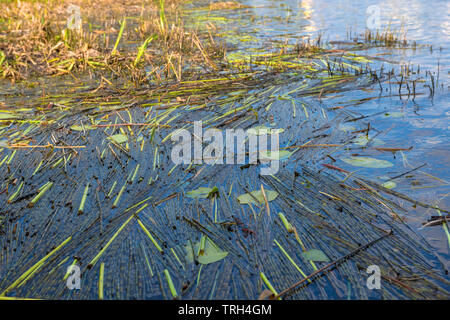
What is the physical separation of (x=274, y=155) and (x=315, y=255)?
107 cm

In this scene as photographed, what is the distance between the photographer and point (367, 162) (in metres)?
2.50

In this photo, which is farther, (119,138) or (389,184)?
(119,138)

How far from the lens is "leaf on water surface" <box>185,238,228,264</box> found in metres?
1.71

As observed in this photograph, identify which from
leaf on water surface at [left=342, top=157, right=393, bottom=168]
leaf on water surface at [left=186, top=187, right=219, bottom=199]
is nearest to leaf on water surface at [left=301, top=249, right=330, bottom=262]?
leaf on water surface at [left=186, top=187, right=219, bottom=199]

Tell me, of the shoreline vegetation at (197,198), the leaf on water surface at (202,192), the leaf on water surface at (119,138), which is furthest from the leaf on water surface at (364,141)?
the leaf on water surface at (119,138)

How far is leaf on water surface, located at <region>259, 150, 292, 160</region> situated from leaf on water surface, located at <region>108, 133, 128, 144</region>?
1113 mm

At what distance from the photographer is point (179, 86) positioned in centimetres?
420

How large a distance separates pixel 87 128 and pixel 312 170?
1.98 meters

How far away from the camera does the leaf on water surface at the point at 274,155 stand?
2.62 metres

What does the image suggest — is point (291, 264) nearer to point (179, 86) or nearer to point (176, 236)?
point (176, 236)

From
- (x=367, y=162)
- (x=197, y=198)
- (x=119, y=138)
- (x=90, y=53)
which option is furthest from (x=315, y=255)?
(x=90, y=53)

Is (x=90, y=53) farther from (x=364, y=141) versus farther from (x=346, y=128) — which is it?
(x=364, y=141)
